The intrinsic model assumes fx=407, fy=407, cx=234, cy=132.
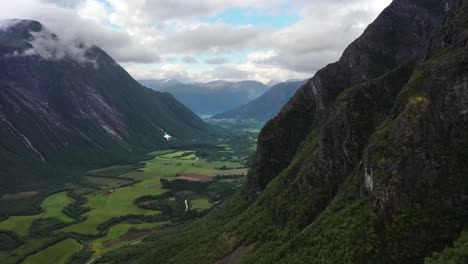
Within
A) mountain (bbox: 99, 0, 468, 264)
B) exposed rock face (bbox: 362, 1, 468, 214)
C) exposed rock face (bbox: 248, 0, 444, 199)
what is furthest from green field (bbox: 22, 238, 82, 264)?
exposed rock face (bbox: 362, 1, 468, 214)

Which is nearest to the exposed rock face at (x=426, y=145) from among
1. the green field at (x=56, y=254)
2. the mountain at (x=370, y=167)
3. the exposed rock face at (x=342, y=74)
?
the mountain at (x=370, y=167)

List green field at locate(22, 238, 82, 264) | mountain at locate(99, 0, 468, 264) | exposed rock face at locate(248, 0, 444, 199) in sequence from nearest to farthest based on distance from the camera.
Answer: mountain at locate(99, 0, 468, 264) → exposed rock face at locate(248, 0, 444, 199) → green field at locate(22, 238, 82, 264)

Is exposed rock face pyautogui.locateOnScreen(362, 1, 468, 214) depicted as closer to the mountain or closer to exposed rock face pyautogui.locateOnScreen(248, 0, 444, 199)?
the mountain

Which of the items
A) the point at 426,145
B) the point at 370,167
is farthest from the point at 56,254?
the point at 426,145

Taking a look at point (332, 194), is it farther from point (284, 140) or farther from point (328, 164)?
point (284, 140)

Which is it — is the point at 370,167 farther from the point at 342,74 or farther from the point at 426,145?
the point at 342,74

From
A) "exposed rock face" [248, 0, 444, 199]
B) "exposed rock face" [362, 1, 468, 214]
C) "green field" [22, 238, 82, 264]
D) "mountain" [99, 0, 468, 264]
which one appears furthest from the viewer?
"green field" [22, 238, 82, 264]
